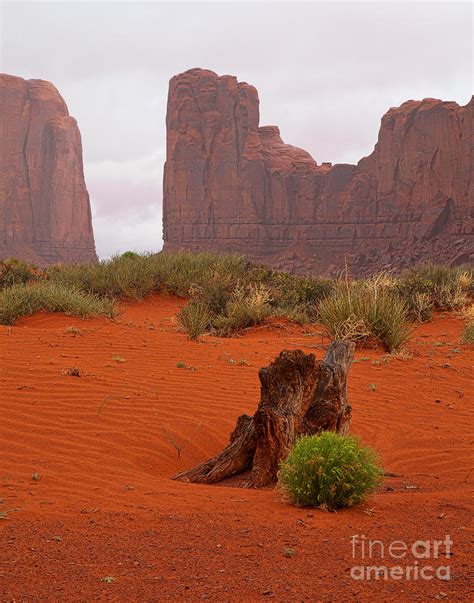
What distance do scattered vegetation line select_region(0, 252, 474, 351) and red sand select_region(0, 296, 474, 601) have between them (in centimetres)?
87

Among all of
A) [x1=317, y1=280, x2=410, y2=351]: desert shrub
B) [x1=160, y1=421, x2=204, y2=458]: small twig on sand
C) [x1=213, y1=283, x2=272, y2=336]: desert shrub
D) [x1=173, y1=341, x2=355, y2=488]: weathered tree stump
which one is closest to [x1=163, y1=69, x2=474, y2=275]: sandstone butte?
[x1=213, y1=283, x2=272, y2=336]: desert shrub

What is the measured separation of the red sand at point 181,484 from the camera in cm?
294

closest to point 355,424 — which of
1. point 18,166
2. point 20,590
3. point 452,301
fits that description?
point 20,590

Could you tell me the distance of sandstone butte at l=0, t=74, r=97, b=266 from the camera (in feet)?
221

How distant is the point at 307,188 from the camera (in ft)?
198

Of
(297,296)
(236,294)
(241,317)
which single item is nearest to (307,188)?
(297,296)

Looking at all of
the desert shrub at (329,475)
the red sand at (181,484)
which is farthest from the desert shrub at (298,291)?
the desert shrub at (329,475)

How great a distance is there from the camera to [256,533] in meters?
3.48

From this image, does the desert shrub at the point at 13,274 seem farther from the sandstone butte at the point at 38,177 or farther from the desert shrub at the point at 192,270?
the sandstone butte at the point at 38,177

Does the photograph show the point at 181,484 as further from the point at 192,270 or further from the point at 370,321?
the point at 192,270

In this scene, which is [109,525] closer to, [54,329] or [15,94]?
[54,329]

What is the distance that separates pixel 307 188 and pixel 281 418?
187 feet

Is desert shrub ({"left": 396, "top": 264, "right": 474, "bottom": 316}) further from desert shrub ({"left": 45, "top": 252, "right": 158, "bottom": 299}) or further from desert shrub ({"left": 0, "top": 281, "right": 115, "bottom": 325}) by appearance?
desert shrub ({"left": 0, "top": 281, "right": 115, "bottom": 325})

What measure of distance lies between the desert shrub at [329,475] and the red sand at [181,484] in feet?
0.33
